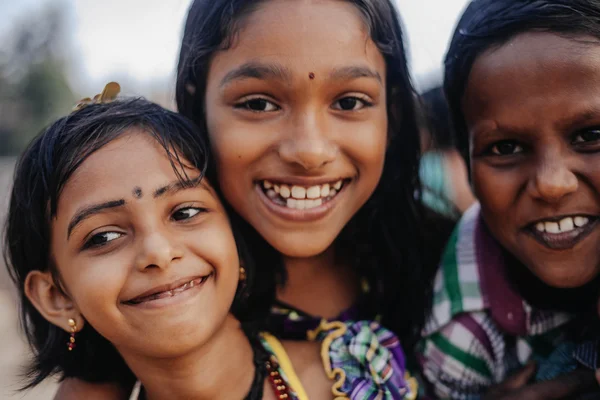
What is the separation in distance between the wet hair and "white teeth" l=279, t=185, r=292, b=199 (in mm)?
197

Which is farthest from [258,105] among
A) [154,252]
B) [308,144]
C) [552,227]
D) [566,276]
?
[566,276]

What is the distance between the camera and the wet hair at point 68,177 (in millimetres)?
1586

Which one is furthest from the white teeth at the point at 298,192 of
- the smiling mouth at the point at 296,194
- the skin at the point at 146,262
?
the skin at the point at 146,262

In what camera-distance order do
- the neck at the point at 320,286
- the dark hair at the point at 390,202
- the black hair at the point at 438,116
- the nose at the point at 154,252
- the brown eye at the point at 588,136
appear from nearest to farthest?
the nose at the point at 154,252, the brown eye at the point at 588,136, the dark hair at the point at 390,202, the neck at the point at 320,286, the black hair at the point at 438,116

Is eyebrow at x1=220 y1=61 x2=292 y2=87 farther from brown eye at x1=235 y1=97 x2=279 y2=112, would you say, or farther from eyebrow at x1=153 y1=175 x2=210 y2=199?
eyebrow at x1=153 y1=175 x2=210 y2=199

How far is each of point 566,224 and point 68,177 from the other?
1.37 meters

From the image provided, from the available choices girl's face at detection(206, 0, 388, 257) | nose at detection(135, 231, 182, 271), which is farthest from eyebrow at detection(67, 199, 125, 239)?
girl's face at detection(206, 0, 388, 257)

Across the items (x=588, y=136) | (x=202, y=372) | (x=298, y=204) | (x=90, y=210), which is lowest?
(x=202, y=372)

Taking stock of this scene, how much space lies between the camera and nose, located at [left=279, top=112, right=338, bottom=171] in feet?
5.34

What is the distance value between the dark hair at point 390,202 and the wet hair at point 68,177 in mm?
244

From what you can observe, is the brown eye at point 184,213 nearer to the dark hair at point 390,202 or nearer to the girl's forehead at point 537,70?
the dark hair at point 390,202

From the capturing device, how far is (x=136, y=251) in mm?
1488

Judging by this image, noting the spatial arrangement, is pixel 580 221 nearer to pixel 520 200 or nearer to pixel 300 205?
pixel 520 200

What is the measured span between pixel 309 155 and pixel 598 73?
2.55 feet
